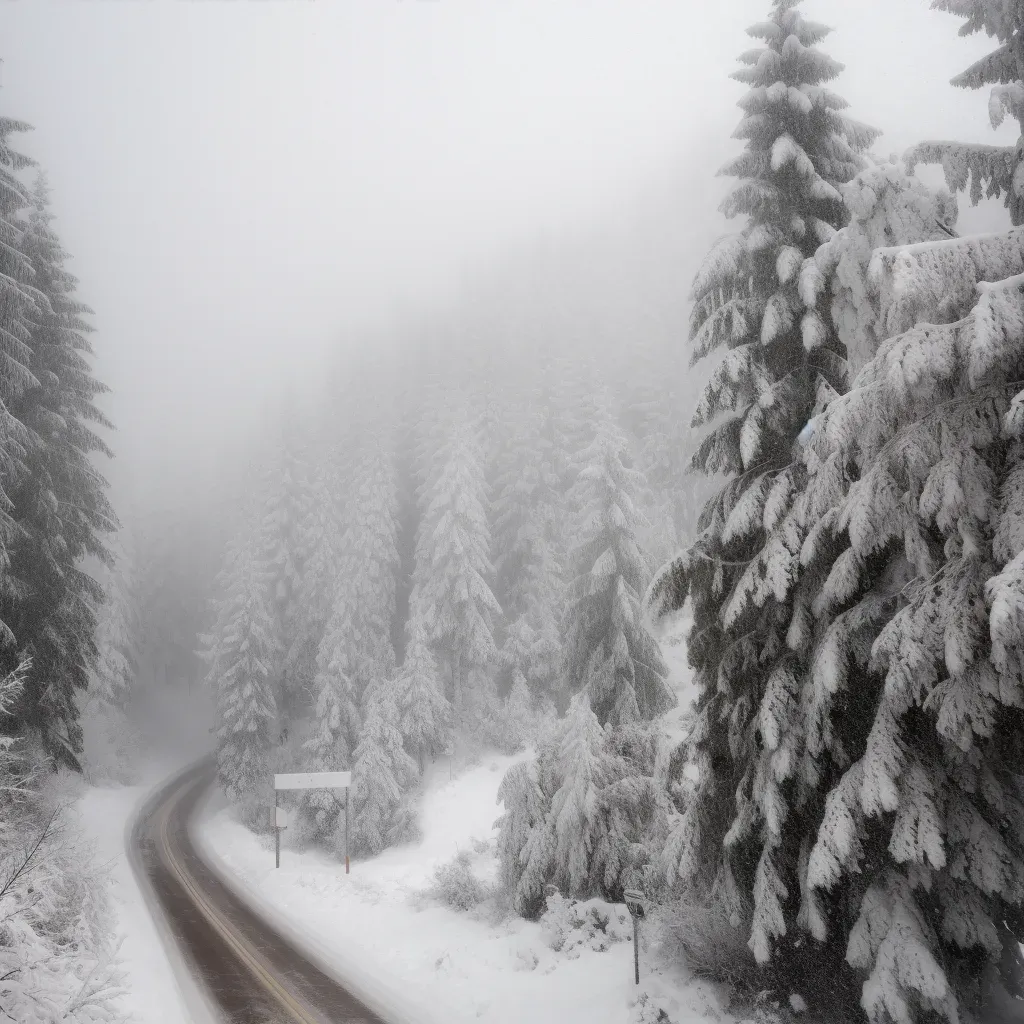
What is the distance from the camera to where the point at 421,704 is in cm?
2912

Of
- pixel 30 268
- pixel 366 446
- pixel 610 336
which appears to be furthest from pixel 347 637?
pixel 610 336

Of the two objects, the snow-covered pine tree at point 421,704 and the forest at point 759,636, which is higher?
the forest at point 759,636

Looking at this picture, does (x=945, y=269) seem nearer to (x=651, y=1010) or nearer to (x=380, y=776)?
(x=651, y=1010)

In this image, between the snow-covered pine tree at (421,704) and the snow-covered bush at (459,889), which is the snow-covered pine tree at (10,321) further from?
the snow-covered pine tree at (421,704)

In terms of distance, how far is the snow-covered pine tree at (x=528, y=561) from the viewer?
31839 millimetres

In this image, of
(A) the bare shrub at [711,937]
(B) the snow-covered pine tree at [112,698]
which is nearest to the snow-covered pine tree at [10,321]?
(A) the bare shrub at [711,937]

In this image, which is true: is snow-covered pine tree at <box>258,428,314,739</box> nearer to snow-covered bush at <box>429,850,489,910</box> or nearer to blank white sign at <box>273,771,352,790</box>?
blank white sign at <box>273,771,352,790</box>

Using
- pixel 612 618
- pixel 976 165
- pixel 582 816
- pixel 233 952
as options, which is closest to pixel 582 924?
pixel 582 816

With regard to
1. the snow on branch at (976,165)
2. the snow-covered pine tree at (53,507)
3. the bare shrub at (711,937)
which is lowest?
the bare shrub at (711,937)

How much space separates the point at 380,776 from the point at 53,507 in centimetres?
1618

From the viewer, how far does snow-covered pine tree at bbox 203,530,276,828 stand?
33469 millimetres

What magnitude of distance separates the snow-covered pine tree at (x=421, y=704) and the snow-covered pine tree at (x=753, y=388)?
21707 mm

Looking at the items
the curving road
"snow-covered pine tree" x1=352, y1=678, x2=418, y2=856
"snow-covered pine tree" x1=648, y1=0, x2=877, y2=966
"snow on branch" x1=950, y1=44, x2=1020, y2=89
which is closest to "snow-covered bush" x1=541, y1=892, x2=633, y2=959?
the curving road

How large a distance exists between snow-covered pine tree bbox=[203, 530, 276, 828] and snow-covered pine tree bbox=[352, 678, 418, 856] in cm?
891
